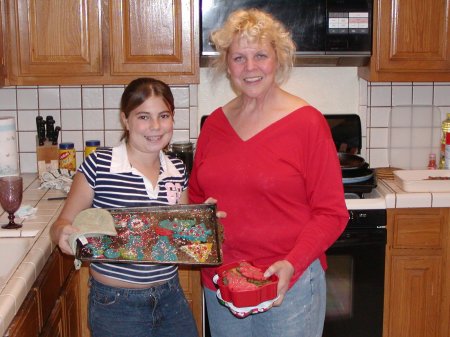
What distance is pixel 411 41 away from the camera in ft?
9.50

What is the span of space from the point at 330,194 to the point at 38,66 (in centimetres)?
150

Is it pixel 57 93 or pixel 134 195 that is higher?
pixel 57 93

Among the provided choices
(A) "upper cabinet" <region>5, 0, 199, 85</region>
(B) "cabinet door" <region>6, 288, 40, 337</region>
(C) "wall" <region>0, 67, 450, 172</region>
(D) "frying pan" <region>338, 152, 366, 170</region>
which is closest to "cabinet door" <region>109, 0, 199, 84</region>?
(A) "upper cabinet" <region>5, 0, 199, 85</region>

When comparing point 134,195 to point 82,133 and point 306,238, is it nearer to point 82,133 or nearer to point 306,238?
point 306,238

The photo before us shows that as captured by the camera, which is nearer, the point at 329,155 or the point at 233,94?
the point at 329,155

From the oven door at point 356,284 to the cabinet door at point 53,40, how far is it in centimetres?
123

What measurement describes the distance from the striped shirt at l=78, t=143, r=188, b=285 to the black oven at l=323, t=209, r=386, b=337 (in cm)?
103

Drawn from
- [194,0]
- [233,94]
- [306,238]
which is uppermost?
[194,0]

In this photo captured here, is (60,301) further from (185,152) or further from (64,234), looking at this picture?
(185,152)

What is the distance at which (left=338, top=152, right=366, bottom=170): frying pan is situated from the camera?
2.92 m

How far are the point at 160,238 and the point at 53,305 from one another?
510 millimetres

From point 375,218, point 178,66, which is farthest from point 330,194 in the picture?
point 178,66

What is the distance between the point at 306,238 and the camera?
72.9 inches

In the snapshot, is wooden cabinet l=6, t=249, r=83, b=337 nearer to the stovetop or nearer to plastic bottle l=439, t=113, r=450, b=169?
the stovetop
